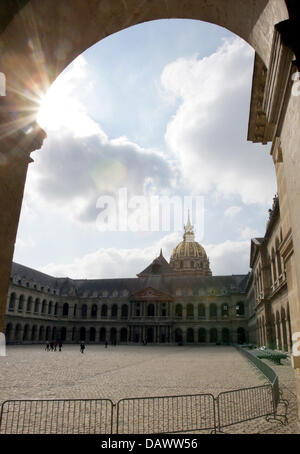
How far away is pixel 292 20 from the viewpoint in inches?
148

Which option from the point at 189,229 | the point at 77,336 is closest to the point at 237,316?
the point at 77,336

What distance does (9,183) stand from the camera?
488cm

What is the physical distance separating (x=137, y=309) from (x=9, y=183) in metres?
68.9

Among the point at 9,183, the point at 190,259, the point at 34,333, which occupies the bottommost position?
the point at 34,333

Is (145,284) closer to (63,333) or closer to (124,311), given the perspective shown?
(124,311)

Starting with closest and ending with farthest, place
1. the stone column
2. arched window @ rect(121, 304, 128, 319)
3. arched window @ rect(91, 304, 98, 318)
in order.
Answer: the stone column < arched window @ rect(121, 304, 128, 319) < arched window @ rect(91, 304, 98, 318)

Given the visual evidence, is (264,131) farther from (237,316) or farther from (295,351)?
(237,316)

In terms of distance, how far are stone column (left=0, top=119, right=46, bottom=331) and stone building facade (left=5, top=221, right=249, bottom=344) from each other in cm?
5871

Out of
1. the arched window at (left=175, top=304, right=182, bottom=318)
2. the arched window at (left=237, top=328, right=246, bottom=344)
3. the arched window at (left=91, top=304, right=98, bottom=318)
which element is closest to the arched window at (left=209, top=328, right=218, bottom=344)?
the arched window at (left=237, top=328, right=246, bottom=344)

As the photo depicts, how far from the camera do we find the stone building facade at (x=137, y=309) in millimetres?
64625

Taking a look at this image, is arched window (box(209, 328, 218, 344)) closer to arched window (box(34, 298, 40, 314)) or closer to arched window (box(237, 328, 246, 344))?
arched window (box(237, 328, 246, 344))

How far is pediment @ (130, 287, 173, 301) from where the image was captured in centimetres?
6994

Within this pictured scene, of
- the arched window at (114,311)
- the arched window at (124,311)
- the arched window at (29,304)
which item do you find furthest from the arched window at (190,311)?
the arched window at (29,304)

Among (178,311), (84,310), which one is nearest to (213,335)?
(178,311)
